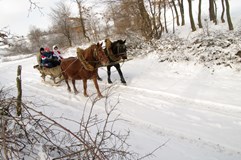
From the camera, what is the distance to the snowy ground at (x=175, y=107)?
4961mm

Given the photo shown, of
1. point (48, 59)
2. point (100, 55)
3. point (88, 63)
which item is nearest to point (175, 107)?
point (100, 55)

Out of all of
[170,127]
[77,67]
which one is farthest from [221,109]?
[77,67]

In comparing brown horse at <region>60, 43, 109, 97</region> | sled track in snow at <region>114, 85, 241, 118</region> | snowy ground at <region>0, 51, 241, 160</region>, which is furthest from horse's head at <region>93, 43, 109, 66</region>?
sled track in snow at <region>114, 85, 241, 118</region>

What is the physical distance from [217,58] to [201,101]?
3.88 m

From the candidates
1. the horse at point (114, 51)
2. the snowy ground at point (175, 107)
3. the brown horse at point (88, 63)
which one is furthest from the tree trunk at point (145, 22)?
the brown horse at point (88, 63)

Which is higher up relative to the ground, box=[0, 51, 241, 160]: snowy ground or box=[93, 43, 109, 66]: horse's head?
box=[93, 43, 109, 66]: horse's head

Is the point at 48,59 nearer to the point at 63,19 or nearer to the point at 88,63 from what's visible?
the point at 88,63

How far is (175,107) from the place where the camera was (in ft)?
24.1

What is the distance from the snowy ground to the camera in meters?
4.96

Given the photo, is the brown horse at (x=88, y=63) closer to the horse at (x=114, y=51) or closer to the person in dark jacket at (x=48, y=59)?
the horse at (x=114, y=51)

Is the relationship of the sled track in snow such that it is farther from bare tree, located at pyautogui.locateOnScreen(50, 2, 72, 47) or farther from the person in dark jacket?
bare tree, located at pyautogui.locateOnScreen(50, 2, 72, 47)

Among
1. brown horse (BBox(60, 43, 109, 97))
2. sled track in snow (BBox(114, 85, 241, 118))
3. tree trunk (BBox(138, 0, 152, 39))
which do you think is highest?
tree trunk (BBox(138, 0, 152, 39))

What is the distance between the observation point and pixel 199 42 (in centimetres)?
1246

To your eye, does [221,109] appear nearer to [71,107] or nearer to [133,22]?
[71,107]
